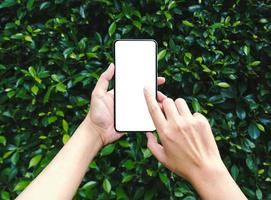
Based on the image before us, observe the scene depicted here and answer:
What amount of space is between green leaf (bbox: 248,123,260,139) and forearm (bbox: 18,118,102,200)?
3.50ft

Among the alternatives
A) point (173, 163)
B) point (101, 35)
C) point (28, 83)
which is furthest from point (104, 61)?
point (173, 163)

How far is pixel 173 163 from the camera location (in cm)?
108

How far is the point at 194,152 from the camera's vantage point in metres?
1.01

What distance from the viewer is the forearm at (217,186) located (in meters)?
0.95

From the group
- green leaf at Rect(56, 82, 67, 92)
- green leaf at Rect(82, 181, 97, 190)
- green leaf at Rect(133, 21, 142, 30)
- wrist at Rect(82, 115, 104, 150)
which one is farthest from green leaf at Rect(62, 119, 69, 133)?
wrist at Rect(82, 115, 104, 150)

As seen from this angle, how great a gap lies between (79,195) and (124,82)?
2.68ft

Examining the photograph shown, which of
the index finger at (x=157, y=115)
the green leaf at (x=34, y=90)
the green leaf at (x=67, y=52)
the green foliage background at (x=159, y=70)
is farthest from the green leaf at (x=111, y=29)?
the index finger at (x=157, y=115)

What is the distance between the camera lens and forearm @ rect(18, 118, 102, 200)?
1.15 metres

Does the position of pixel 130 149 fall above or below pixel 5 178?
above

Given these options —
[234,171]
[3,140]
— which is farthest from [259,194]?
[3,140]

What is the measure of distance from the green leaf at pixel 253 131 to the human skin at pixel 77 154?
802 millimetres

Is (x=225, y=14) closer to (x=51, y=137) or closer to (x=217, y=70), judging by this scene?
(x=217, y=70)

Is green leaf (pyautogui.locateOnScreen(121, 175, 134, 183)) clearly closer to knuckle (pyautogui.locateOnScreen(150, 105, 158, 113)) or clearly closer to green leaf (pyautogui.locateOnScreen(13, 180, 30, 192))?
green leaf (pyautogui.locateOnScreen(13, 180, 30, 192))

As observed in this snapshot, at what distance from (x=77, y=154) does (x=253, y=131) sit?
120 cm
